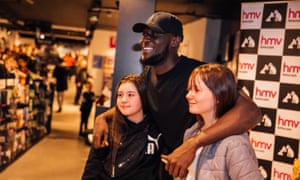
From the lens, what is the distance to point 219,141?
4.90 feet

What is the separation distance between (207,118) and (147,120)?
0.51 metres

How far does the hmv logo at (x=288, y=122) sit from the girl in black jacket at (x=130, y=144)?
6.93 ft

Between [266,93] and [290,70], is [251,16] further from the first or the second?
[266,93]

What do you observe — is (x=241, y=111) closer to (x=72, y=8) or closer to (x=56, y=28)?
(x=72, y=8)

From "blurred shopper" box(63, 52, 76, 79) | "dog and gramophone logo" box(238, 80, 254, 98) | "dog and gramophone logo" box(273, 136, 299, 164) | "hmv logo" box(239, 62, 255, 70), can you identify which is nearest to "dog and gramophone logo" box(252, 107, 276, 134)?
"dog and gramophone logo" box(273, 136, 299, 164)

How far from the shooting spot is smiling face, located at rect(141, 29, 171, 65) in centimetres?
195

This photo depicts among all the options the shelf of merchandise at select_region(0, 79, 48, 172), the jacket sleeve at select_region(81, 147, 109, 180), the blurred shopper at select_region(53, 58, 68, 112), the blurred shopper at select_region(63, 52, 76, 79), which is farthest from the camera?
the blurred shopper at select_region(63, 52, 76, 79)

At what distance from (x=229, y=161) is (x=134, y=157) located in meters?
0.65

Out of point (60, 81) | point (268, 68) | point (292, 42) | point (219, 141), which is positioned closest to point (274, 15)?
point (292, 42)

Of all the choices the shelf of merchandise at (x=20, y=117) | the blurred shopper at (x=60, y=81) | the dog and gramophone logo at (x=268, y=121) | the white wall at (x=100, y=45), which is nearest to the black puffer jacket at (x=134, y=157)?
the dog and gramophone logo at (x=268, y=121)

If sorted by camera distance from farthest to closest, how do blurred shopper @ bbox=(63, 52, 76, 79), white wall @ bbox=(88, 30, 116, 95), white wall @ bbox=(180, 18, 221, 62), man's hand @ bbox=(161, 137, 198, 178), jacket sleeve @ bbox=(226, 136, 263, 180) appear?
1. blurred shopper @ bbox=(63, 52, 76, 79)
2. white wall @ bbox=(88, 30, 116, 95)
3. white wall @ bbox=(180, 18, 221, 62)
4. man's hand @ bbox=(161, 137, 198, 178)
5. jacket sleeve @ bbox=(226, 136, 263, 180)

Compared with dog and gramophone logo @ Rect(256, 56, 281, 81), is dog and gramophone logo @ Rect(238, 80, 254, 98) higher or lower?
lower

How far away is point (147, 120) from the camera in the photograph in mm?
2031

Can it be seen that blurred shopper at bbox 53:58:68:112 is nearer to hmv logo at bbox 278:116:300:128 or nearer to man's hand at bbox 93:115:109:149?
hmv logo at bbox 278:116:300:128
